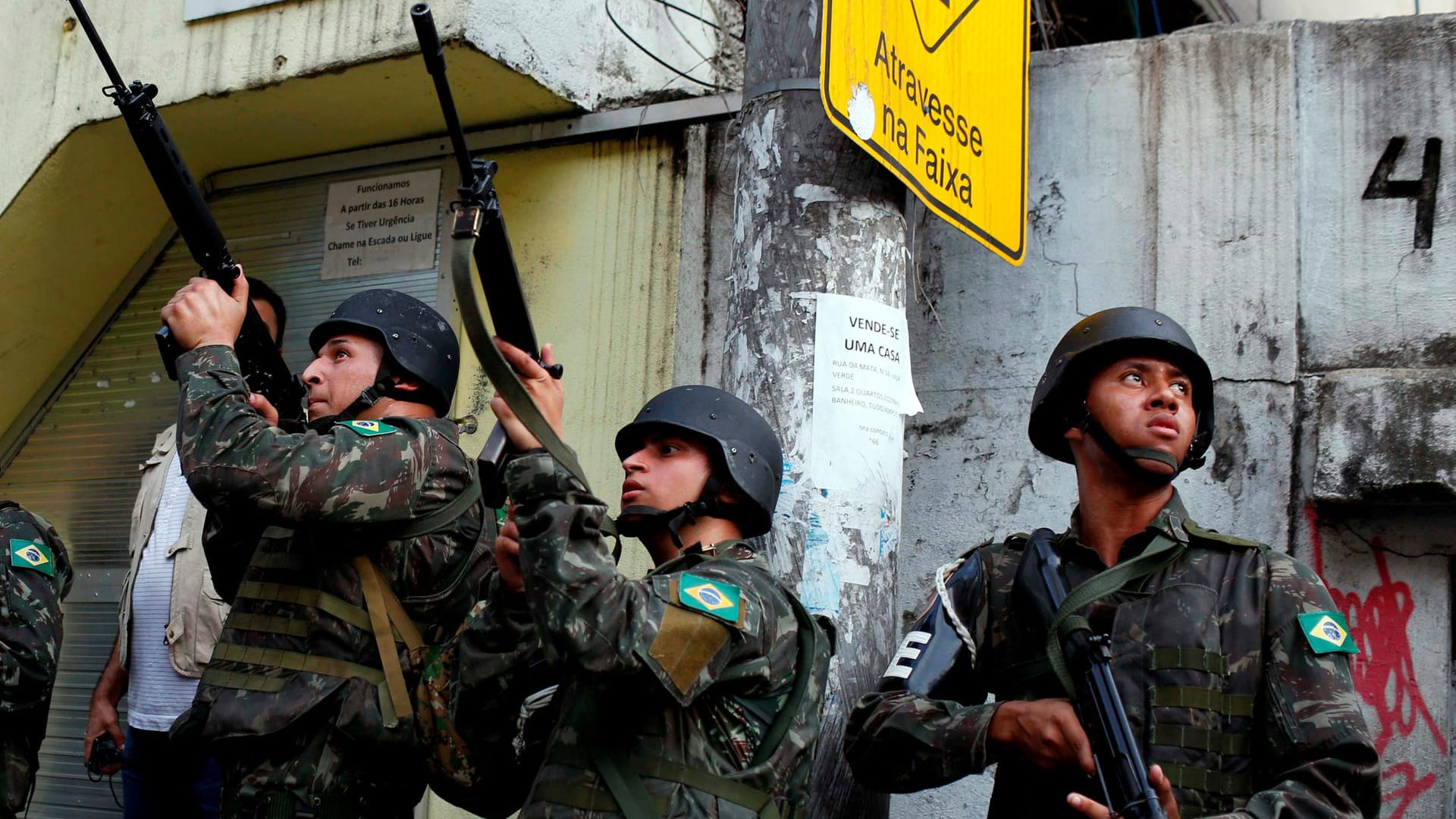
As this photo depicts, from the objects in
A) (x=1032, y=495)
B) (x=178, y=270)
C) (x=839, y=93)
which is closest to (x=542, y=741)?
(x=839, y=93)

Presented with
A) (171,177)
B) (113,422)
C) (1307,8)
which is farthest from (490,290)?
(1307,8)

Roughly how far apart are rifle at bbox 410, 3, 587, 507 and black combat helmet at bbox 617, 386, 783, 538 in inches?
14.1

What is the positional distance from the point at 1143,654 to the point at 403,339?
205cm

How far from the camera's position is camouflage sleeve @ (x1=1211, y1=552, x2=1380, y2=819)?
8.95 feet

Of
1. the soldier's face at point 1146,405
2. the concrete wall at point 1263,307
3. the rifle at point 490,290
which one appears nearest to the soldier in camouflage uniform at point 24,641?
the rifle at point 490,290

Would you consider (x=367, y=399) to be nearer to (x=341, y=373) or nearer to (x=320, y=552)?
(x=341, y=373)

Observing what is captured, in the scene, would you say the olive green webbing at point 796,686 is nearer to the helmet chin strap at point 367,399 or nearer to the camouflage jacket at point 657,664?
the camouflage jacket at point 657,664

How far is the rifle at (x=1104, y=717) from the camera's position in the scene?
8.66ft

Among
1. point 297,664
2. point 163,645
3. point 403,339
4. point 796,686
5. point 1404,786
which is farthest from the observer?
point 163,645

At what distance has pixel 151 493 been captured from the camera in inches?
207

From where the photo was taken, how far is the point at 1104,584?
10.0ft

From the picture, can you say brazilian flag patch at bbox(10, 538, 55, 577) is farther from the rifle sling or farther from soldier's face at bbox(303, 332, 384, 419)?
the rifle sling

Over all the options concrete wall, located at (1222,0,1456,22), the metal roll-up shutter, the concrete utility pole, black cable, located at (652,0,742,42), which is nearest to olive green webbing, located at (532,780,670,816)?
the concrete utility pole

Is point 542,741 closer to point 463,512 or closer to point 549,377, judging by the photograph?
point 463,512
